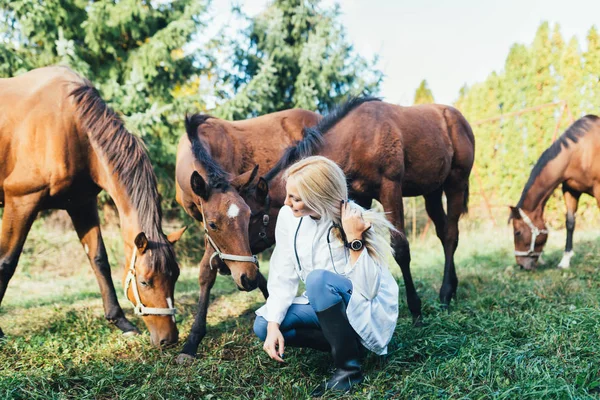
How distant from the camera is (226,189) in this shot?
3244mm

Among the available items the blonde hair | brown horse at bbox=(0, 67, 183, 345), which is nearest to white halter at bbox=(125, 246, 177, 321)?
brown horse at bbox=(0, 67, 183, 345)

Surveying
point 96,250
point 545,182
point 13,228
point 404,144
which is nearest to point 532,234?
point 545,182

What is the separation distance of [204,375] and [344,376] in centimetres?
88

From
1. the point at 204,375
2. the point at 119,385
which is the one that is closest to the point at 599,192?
the point at 204,375

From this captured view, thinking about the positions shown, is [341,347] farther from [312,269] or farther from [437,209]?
[437,209]

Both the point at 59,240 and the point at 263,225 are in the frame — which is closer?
the point at 263,225

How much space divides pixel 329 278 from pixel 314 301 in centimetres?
15

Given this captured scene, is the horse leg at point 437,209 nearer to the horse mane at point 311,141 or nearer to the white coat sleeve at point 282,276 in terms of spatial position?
the horse mane at point 311,141

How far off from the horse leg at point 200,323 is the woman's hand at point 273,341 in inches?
35.6

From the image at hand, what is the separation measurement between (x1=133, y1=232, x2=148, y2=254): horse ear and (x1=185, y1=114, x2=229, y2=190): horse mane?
60cm

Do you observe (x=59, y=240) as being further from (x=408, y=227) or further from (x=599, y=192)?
(x=599, y=192)

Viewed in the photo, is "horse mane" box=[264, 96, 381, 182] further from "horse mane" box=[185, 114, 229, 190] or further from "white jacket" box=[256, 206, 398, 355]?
"white jacket" box=[256, 206, 398, 355]

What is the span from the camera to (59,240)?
919cm

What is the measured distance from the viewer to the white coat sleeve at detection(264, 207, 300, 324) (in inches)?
99.5
